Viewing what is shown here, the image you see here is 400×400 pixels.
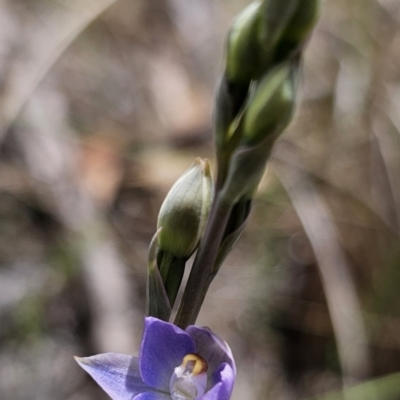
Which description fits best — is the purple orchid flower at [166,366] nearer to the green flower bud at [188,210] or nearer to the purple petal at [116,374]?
the purple petal at [116,374]

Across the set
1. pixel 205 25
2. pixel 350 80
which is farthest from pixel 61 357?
pixel 205 25

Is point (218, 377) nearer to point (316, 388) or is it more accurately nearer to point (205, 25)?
point (316, 388)

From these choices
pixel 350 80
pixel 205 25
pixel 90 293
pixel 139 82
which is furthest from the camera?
pixel 205 25

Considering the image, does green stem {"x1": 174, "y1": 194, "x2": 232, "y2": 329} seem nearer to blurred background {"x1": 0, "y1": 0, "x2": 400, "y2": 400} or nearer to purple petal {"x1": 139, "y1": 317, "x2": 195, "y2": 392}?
purple petal {"x1": 139, "y1": 317, "x2": 195, "y2": 392}

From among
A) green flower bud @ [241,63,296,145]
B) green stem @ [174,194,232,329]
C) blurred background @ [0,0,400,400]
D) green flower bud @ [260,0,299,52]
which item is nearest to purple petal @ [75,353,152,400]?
green stem @ [174,194,232,329]

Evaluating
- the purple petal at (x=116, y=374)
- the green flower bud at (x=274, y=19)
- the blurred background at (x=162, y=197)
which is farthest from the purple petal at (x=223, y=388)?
the blurred background at (x=162, y=197)

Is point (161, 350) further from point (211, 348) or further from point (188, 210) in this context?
point (188, 210)
